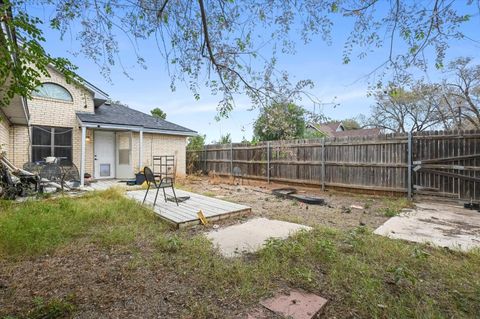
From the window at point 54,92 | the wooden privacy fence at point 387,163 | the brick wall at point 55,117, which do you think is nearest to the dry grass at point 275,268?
the wooden privacy fence at point 387,163

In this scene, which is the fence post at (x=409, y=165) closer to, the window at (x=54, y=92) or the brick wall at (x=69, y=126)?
the brick wall at (x=69, y=126)

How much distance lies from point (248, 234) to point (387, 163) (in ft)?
18.9

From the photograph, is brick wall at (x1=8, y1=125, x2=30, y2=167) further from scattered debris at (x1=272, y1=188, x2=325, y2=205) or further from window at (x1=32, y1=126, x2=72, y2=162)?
scattered debris at (x1=272, y1=188, x2=325, y2=205)

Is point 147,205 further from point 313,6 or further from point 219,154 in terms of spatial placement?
point 219,154

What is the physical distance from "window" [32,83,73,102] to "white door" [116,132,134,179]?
2.37 meters

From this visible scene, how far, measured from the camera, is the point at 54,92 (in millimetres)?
9820

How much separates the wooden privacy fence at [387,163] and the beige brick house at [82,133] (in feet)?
17.0

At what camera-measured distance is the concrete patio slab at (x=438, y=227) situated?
386 cm

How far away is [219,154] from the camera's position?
45.7ft

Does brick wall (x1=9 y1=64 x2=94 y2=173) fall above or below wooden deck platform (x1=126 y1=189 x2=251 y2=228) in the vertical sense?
above

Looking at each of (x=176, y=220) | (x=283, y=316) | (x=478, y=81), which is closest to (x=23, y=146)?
(x=176, y=220)

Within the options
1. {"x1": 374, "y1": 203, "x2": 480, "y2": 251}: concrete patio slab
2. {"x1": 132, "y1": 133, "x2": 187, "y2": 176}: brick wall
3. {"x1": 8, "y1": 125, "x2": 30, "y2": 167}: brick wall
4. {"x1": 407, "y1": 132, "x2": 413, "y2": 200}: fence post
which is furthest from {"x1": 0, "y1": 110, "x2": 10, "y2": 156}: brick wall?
{"x1": 407, "y1": 132, "x2": 413, "y2": 200}: fence post

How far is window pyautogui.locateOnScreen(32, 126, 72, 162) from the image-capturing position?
30.6 ft

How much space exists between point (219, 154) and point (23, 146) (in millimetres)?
8287
